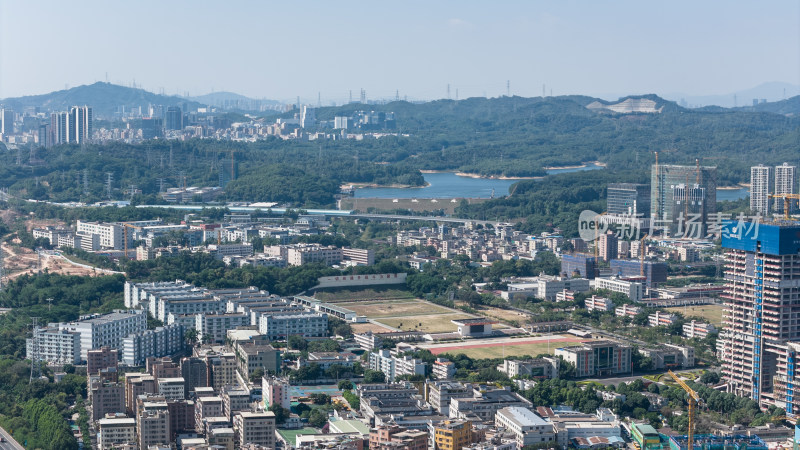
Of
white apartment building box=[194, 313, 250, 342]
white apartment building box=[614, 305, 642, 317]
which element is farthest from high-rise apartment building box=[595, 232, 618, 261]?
white apartment building box=[194, 313, 250, 342]

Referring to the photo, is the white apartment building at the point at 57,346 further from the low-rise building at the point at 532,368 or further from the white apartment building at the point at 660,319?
the white apartment building at the point at 660,319

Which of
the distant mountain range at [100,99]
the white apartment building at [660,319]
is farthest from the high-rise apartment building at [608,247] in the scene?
the distant mountain range at [100,99]

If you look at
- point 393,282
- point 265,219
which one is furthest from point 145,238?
point 393,282

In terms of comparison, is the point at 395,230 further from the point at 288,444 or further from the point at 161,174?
the point at 288,444

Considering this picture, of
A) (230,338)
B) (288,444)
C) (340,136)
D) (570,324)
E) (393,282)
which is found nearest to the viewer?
(288,444)

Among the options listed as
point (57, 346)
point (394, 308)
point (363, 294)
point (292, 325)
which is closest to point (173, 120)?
point (363, 294)

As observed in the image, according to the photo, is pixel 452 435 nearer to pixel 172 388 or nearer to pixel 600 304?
pixel 172 388
